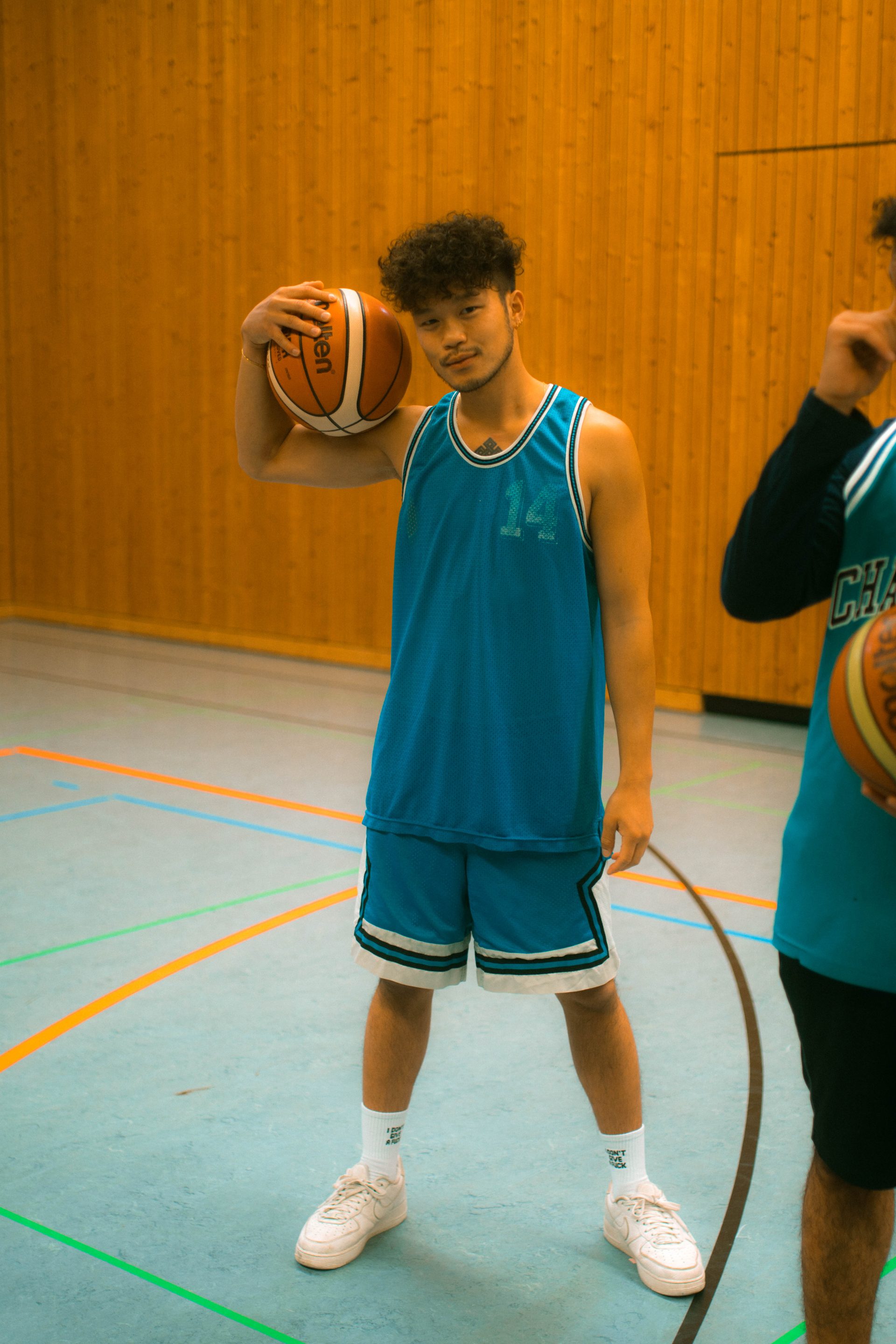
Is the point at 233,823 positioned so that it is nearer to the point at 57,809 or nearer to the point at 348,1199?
the point at 57,809

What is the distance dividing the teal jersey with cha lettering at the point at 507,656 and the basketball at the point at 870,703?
690 mm

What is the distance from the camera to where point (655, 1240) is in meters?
2.13

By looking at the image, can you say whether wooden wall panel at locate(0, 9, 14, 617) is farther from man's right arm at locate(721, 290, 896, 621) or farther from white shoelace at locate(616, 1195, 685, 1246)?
man's right arm at locate(721, 290, 896, 621)

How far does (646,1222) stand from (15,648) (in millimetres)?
7546

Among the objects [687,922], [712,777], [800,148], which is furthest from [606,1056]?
[800,148]

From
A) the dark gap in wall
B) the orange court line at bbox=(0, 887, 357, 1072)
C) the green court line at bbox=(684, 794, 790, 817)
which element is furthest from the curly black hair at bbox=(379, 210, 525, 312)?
the dark gap in wall

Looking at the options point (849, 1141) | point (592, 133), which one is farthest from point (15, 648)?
point (849, 1141)

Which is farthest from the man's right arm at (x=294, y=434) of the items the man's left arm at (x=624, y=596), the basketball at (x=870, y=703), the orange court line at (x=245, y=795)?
the orange court line at (x=245, y=795)

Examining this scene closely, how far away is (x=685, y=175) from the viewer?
6.83 meters

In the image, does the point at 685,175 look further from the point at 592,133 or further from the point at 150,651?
the point at 150,651

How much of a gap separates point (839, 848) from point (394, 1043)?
101cm

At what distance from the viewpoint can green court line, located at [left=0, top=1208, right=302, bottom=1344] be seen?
1.95m

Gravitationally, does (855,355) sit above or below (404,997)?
above

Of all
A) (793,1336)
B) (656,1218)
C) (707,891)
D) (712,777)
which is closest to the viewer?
(793,1336)
